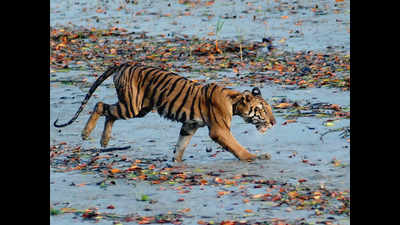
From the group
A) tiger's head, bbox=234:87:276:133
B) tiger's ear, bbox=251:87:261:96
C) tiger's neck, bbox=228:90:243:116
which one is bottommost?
tiger's head, bbox=234:87:276:133

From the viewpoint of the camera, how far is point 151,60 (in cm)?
1616

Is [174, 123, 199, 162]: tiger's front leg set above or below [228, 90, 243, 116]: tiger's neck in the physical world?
below

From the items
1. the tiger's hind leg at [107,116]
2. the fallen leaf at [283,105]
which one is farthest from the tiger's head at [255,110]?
the fallen leaf at [283,105]

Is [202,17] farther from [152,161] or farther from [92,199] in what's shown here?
[92,199]

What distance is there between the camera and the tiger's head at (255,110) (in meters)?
10.3

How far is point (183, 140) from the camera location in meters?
10.4

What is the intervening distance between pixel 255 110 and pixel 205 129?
1628 mm

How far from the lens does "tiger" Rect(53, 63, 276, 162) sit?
10172 mm

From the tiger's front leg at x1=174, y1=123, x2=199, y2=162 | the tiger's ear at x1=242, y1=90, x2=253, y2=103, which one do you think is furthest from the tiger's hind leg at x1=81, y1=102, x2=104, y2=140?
the tiger's ear at x1=242, y1=90, x2=253, y2=103

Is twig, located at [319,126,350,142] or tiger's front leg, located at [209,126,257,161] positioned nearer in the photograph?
tiger's front leg, located at [209,126,257,161]

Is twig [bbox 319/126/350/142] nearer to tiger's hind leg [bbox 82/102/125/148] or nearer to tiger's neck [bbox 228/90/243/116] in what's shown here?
tiger's neck [bbox 228/90/243/116]

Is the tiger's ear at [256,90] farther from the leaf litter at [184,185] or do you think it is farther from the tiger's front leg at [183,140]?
the leaf litter at [184,185]

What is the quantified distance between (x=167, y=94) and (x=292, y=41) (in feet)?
21.1

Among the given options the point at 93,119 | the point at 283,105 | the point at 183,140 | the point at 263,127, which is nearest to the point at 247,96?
the point at 263,127
